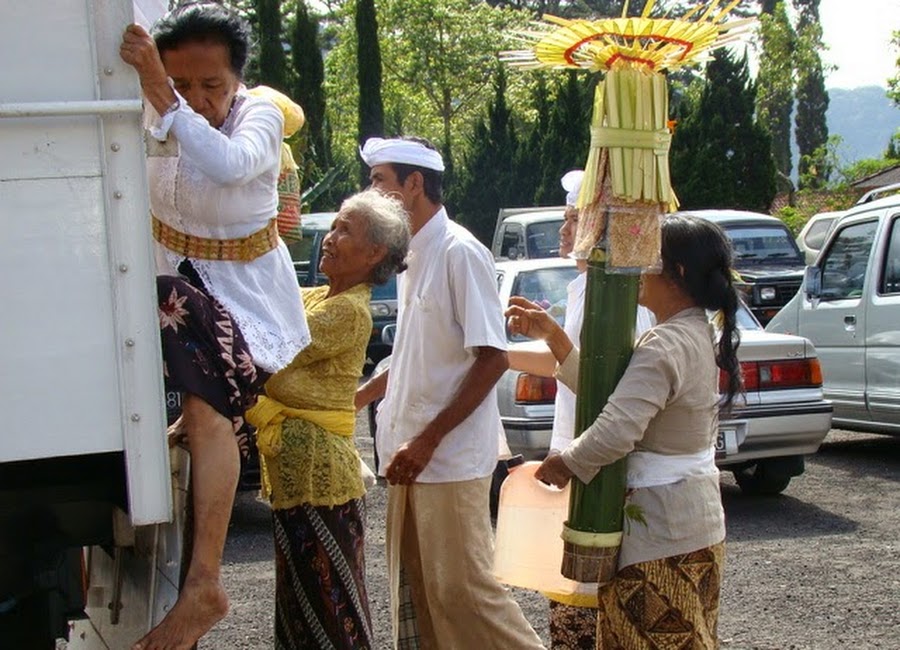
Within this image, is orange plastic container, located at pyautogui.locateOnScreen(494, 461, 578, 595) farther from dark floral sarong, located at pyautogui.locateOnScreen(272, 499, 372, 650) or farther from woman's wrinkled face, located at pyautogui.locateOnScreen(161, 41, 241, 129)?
woman's wrinkled face, located at pyautogui.locateOnScreen(161, 41, 241, 129)

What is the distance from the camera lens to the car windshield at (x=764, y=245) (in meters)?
17.3

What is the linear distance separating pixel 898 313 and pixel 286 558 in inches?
265

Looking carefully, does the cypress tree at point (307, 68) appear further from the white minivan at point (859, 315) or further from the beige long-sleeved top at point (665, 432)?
the beige long-sleeved top at point (665, 432)

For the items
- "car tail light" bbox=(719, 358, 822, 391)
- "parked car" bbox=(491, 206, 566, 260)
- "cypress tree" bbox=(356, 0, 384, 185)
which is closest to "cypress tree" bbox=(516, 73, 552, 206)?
"cypress tree" bbox=(356, 0, 384, 185)

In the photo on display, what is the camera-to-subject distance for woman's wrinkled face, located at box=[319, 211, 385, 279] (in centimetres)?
441

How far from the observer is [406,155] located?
485 cm

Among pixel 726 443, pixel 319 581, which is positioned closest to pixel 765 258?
pixel 726 443

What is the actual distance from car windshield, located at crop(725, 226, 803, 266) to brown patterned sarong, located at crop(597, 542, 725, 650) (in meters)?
13.9

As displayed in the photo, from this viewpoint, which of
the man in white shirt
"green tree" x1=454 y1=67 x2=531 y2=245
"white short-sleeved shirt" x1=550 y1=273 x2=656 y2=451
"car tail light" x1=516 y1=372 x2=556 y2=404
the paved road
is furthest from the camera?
"green tree" x1=454 y1=67 x2=531 y2=245

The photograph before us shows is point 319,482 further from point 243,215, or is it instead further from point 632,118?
point 632,118

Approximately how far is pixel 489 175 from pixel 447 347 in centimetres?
2743

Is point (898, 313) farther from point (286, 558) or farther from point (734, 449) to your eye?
point (286, 558)

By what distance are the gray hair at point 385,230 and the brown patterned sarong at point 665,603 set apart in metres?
1.31

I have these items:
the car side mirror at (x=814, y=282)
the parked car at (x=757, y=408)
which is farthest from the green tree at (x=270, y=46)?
the parked car at (x=757, y=408)
